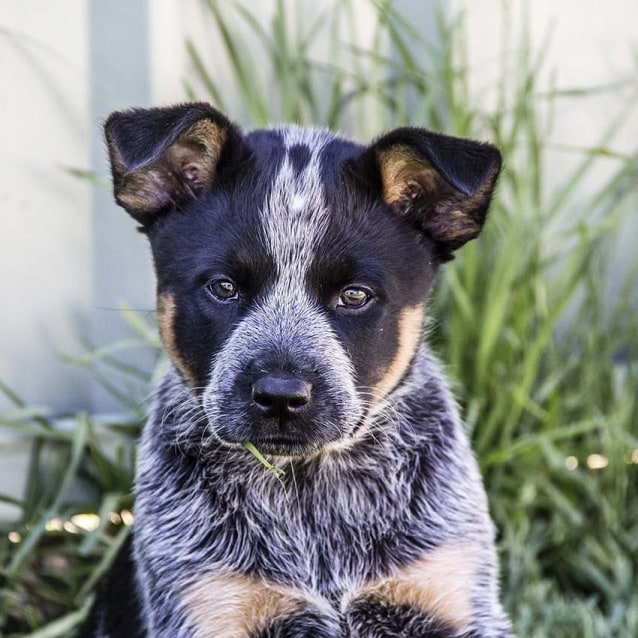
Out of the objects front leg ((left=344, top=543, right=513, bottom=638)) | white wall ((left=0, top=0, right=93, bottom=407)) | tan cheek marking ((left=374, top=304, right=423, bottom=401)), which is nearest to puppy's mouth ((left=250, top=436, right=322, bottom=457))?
tan cheek marking ((left=374, top=304, right=423, bottom=401))

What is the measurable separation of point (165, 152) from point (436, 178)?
0.71m

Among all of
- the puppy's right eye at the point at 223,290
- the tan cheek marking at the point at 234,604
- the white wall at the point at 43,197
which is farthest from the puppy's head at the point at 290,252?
the white wall at the point at 43,197

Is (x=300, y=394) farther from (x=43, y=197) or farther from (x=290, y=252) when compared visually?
(x=43, y=197)

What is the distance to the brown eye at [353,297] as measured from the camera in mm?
2959

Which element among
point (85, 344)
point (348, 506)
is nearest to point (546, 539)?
point (348, 506)

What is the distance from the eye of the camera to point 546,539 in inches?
181

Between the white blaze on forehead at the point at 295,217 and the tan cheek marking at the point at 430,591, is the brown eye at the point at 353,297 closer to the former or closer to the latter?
the white blaze on forehead at the point at 295,217

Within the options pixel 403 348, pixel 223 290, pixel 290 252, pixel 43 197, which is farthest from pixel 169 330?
pixel 43 197

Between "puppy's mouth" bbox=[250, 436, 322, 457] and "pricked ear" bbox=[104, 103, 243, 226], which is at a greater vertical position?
"pricked ear" bbox=[104, 103, 243, 226]

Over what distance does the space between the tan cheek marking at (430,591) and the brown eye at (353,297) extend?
695 mm

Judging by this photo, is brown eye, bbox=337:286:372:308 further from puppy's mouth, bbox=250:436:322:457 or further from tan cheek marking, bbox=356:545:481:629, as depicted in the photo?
tan cheek marking, bbox=356:545:481:629

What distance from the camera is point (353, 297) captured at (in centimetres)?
296

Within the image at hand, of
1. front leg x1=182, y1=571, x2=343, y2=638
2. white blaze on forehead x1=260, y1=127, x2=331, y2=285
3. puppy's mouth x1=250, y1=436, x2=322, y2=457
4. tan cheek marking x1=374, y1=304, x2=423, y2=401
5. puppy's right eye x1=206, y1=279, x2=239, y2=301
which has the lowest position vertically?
front leg x1=182, y1=571, x2=343, y2=638

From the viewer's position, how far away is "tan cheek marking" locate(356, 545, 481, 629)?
3.03 m
